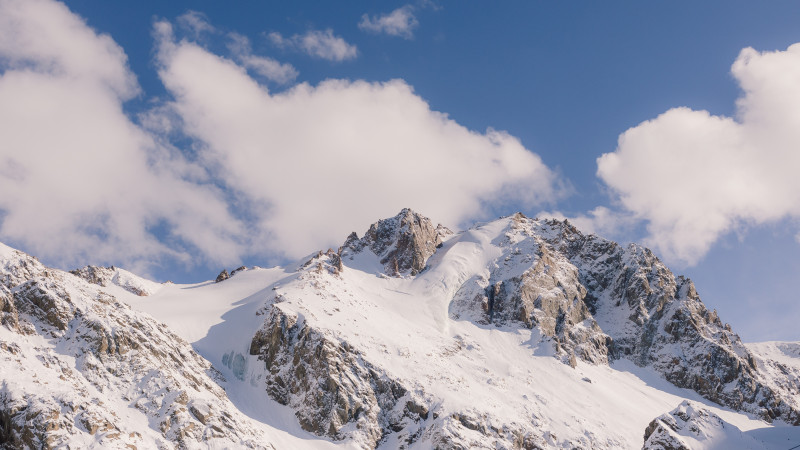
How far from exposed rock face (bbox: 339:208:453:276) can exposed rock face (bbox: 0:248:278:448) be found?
74522 mm

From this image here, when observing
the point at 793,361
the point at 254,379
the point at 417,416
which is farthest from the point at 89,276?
the point at 793,361

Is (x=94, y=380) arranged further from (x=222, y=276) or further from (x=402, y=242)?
(x=402, y=242)

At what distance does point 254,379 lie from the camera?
105062mm

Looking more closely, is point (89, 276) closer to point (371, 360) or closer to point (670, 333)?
point (371, 360)

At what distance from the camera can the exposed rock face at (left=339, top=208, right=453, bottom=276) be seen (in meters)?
164

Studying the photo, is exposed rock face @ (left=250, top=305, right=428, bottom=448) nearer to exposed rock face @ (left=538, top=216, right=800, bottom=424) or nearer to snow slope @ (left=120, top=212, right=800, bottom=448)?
snow slope @ (left=120, top=212, right=800, bottom=448)

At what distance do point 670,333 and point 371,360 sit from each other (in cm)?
8396

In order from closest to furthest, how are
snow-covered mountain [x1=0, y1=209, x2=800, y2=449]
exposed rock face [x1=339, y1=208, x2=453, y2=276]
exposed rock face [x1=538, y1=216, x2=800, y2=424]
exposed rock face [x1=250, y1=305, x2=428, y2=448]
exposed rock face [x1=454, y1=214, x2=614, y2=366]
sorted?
1. snow-covered mountain [x1=0, y1=209, x2=800, y2=449]
2. exposed rock face [x1=250, y1=305, x2=428, y2=448]
3. exposed rock face [x1=454, y1=214, x2=614, y2=366]
4. exposed rock face [x1=538, y1=216, x2=800, y2=424]
5. exposed rock face [x1=339, y1=208, x2=453, y2=276]

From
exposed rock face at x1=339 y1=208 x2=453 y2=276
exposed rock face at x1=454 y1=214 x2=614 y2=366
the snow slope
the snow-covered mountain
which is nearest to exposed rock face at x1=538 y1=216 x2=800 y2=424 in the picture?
the snow-covered mountain

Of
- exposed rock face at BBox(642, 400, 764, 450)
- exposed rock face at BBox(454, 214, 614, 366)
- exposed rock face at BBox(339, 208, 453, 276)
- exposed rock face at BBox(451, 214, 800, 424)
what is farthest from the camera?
exposed rock face at BBox(339, 208, 453, 276)

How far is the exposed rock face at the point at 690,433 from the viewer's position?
282ft

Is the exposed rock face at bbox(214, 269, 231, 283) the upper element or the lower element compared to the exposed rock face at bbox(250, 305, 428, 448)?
upper

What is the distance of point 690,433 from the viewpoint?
89.1 metres

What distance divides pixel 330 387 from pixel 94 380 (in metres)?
34.6
